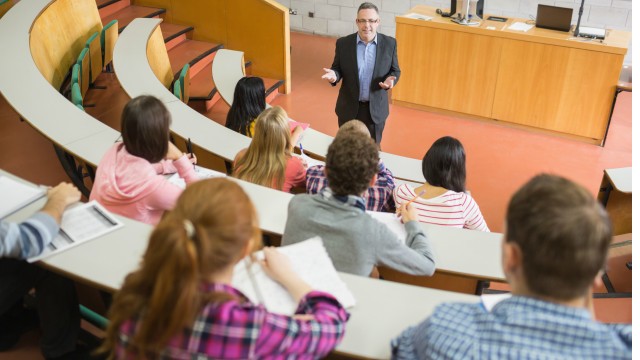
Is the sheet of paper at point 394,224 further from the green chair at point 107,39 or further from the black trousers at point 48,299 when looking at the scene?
the green chair at point 107,39

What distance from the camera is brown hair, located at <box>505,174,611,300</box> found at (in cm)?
113

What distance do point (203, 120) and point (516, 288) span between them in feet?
9.58

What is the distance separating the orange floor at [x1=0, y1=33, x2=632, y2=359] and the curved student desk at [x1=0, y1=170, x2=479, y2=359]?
2.50 meters

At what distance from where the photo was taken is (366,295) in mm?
1753

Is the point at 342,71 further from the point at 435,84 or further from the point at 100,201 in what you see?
the point at 100,201

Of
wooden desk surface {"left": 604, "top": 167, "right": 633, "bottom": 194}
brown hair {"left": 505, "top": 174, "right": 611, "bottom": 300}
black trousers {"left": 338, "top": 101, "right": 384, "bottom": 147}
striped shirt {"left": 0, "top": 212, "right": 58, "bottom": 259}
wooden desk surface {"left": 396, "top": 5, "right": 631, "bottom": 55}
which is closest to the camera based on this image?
brown hair {"left": 505, "top": 174, "right": 611, "bottom": 300}

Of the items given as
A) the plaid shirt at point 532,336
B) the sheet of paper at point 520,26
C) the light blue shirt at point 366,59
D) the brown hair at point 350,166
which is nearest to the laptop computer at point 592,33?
the sheet of paper at point 520,26

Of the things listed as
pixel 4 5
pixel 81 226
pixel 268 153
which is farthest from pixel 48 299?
pixel 4 5

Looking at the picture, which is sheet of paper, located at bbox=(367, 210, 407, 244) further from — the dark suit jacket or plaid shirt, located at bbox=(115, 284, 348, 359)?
the dark suit jacket

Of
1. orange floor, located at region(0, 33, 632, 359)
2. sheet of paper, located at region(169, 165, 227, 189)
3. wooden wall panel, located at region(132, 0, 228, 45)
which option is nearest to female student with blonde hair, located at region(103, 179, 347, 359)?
sheet of paper, located at region(169, 165, 227, 189)

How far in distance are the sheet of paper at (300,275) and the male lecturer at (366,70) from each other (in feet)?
9.14

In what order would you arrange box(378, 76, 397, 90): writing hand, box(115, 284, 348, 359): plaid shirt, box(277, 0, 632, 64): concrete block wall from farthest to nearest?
box(277, 0, 632, 64): concrete block wall, box(378, 76, 397, 90): writing hand, box(115, 284, 348, 359): plaid shirt

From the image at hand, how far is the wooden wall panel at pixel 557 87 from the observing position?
5.45m
